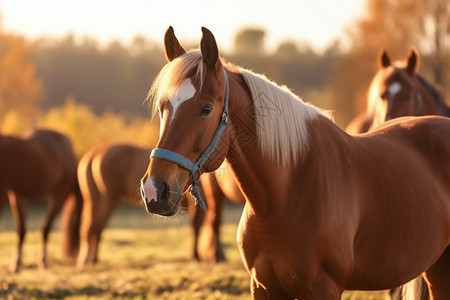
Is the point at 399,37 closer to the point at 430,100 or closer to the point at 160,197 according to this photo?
the point at 430,100

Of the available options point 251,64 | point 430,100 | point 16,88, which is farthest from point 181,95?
point 251,64

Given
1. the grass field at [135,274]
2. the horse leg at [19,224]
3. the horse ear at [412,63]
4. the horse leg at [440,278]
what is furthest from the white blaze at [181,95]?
the horse leg at [19,224]

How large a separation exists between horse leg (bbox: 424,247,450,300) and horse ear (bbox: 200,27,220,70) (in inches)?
80.3

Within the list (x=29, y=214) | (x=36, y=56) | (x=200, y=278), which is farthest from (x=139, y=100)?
(x=200, y=278)

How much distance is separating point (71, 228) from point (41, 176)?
3.34ft

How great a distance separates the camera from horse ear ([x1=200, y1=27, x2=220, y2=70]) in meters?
3.07

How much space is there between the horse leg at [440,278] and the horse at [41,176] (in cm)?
801

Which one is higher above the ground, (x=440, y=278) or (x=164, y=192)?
(x=164, y=192)

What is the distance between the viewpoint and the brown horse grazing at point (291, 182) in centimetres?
308

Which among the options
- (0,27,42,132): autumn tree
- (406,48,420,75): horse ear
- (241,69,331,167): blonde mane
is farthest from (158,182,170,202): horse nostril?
(0,27,42,132): autumn tree

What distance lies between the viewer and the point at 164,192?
9.75ft

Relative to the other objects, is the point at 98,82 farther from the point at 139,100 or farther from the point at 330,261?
the point at 330,261

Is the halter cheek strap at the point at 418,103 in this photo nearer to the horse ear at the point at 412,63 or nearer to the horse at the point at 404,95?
the horse at the point at 404,95

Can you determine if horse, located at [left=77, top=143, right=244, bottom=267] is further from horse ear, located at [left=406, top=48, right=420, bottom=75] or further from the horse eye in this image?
the horse eye
